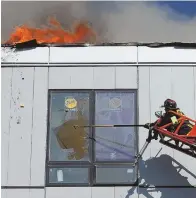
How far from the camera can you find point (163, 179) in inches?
409

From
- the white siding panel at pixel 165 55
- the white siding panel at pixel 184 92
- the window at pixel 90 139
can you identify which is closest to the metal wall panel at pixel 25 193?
the window at pixel 90 139

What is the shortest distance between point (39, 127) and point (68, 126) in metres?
0.53

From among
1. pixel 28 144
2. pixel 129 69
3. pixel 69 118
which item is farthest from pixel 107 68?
pixel 28 144

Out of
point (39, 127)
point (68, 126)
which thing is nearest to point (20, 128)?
point (39, 127)

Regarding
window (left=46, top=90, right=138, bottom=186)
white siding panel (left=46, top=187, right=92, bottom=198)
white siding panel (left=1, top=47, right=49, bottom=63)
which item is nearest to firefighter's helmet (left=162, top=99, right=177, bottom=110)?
window (left=46, top=90, right=138, bottom=186)

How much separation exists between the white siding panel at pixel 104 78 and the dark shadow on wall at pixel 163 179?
1.55 m

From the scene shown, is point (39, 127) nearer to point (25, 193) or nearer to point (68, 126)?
point (68, 126)

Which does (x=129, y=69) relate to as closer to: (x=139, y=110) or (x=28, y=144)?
(x=139, y=110)

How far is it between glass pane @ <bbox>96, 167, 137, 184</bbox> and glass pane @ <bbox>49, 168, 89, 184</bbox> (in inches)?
9.2

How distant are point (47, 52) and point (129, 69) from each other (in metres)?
1.59

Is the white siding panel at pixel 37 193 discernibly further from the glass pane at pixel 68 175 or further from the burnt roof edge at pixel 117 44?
the burnt roof edge at pixel 117 44

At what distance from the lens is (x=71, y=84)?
10.9 metres

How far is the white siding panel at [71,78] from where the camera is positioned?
427 inches

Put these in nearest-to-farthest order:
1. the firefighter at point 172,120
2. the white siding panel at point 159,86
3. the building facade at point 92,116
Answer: the firefighter at point 172,120, the building facade at point 92,116, the white siding panel at point 159,86
